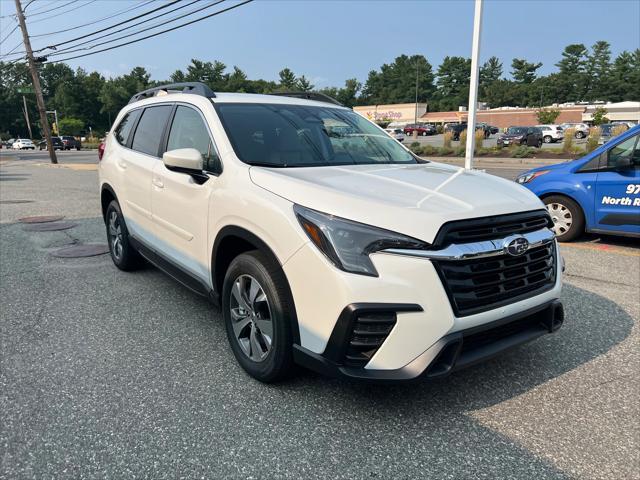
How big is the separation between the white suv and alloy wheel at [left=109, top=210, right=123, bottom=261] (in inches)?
63.8

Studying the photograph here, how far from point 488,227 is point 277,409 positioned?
152 cm

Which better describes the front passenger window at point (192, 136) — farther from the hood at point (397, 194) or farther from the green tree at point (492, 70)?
the green tree at point (492, 70)

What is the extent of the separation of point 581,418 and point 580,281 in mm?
2777

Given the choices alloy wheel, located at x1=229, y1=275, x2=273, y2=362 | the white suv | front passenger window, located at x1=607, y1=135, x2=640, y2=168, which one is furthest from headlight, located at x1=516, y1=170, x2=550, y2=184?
alloy wheel, located at x1=229, y1=275, x2=273, y2=362

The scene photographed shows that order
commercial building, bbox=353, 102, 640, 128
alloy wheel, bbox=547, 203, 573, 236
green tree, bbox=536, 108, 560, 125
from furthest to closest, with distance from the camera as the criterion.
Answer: commercial building, bbox=353, 102, 640, 128, green tree, bbox=536, 108, 560, 125, alloy wheel, bbox=547, 203, 573, 236

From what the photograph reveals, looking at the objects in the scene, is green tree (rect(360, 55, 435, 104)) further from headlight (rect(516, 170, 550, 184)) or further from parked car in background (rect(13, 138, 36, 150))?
headlight (rect(516, 170, 550, 184))

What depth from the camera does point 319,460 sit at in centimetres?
232

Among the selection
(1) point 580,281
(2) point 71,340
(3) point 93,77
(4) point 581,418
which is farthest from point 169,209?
(3) point 93,77

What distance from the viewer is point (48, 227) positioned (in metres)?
8.00

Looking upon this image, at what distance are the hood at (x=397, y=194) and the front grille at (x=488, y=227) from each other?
33 millimetres

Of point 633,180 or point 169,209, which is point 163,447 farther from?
point 633,180

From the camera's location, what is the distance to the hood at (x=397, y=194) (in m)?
2.36

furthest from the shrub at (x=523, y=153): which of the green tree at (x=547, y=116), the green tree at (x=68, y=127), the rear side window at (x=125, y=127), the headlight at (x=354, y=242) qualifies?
the green tree at (x=68, y=127)

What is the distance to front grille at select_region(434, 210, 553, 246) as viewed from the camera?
236 cm
